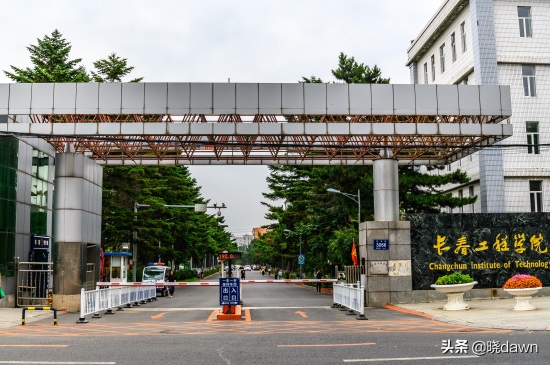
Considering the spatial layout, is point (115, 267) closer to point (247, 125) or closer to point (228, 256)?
point (228, 256)

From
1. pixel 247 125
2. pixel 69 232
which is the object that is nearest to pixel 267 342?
pixel 247 125

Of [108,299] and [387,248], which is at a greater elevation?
[387,248]

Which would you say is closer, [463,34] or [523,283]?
[523,283]

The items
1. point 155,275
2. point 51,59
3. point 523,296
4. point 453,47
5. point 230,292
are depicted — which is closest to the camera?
point 523,296

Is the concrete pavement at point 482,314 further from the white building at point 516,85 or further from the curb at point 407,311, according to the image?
the white building at point 516,85

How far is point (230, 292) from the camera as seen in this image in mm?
21234

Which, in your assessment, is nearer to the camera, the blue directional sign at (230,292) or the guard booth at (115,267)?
the blue directional sign at (230,292)

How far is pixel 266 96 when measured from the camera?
76.8 ft

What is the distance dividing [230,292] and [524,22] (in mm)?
30616

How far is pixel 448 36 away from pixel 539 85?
8.63 m

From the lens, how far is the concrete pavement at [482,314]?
54.7 ft

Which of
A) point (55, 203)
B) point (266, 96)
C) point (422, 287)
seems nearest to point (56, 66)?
point (55, 203)

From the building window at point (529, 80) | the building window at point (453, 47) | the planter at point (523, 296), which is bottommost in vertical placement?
the planter at point (523, 296)

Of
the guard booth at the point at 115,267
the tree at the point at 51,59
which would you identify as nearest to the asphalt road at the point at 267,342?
the guard booth at the point at 115,267
